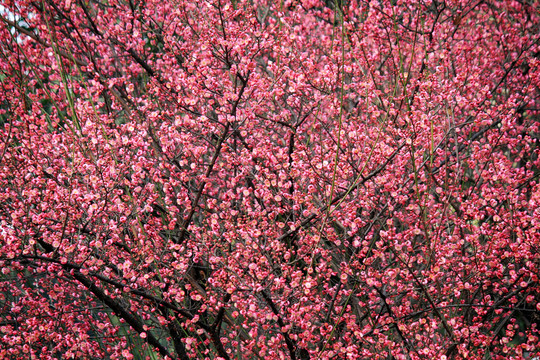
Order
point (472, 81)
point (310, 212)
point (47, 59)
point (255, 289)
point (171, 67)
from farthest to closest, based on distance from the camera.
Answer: point (171, 67) < point (47, 59) < point (472, 81) < point (310, 212) < point (255, 289)

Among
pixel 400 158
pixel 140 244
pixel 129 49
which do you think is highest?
pixel 129 49

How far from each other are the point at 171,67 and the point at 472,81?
12.3 feet

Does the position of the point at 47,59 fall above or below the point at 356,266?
above

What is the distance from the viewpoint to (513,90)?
630 cm

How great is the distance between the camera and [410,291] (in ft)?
14.8

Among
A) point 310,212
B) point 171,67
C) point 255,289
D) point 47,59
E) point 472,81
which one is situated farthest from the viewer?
point 171,67

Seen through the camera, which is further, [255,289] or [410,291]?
[410,291]

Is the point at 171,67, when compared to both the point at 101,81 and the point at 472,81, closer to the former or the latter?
the point at 101,81

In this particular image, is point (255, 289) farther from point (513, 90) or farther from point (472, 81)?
point (513, 90)

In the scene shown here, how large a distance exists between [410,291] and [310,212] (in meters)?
1.20

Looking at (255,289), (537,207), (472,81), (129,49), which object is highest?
(129,49)

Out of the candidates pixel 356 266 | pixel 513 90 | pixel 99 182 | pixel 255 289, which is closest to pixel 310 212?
pixel 356 266

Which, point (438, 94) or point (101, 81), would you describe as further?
point (101, 81)

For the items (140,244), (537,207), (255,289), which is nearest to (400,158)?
(537,207)
